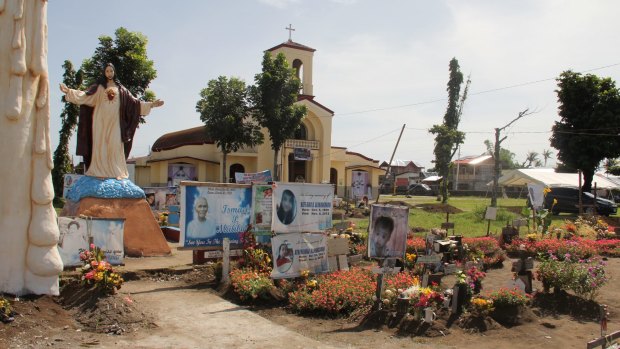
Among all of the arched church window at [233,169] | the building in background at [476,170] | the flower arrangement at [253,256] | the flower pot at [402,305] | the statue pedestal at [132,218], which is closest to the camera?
the flower pot at [402,305]

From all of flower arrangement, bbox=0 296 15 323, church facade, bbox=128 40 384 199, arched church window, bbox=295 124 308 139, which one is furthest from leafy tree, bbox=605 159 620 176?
flower arrangement, bbox=0 296 15 323

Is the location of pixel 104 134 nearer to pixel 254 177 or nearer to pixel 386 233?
pixel 386 233

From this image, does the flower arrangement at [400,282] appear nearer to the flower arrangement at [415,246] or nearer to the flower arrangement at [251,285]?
the flower arrangement at [251,285]

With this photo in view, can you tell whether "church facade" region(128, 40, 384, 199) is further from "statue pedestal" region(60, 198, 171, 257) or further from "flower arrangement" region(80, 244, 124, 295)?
"flower arrangement" region(80, 244, 124, 295)

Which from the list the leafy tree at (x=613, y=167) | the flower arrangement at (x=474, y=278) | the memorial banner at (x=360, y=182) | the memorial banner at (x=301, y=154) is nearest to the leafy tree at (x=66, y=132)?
the memorial banner at (x=301, y=154)

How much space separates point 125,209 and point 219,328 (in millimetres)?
5963

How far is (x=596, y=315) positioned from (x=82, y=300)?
821 centimetres

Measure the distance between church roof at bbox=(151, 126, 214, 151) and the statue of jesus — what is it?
2586cm

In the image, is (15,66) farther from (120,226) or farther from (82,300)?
(120,226)

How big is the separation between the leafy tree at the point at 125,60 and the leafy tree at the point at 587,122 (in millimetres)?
27733

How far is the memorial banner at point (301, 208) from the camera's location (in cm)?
1130

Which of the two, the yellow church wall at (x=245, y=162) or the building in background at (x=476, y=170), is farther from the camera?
the building in background at (x=476, y=170)

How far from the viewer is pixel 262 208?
38.5 feet

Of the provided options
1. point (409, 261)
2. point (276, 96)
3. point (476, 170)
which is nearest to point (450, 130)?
point (276, 96)
